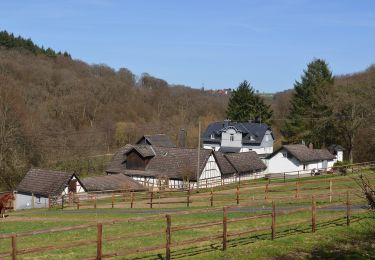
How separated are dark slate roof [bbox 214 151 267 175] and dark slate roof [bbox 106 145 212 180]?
3951mm

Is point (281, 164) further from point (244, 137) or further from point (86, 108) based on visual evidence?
point (86, 108)

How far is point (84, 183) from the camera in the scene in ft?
173

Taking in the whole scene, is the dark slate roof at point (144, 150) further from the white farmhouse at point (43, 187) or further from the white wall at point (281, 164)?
the white wall at point (281, 164)

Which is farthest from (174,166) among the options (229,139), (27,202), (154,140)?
(229,139)

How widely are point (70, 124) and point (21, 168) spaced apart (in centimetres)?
2991

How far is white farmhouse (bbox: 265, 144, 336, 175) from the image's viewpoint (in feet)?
223

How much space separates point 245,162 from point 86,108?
40.8 metres

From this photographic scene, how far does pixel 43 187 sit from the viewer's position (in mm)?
49000

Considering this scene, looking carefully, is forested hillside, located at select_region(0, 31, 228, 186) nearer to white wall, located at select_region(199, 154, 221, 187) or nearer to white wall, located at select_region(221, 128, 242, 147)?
white wall, located at select_region(221, 128, 242, 147)

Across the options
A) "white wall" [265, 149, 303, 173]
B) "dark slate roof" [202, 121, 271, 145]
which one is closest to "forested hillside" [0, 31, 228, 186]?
"dark slate roof" [202, 121, 271, 145]

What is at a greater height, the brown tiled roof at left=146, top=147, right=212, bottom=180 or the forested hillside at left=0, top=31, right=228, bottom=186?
the forested hillside at left=0, top=31, right=228, bottom=186

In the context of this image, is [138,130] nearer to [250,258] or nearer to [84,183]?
[84,183]

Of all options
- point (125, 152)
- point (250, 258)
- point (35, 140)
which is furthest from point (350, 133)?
point (250, 258)

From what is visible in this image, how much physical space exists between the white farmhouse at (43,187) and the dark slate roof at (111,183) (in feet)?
7.14
